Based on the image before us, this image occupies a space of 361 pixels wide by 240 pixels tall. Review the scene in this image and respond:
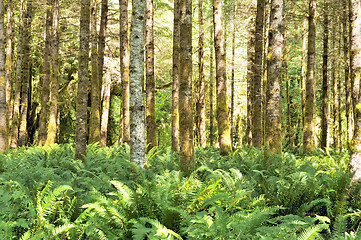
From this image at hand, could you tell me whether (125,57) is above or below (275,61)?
above

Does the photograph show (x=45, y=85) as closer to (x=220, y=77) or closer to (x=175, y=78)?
(x=175, y=78)

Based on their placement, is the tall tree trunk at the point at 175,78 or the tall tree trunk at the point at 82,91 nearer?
the tall tree trunk at the point at 82,91

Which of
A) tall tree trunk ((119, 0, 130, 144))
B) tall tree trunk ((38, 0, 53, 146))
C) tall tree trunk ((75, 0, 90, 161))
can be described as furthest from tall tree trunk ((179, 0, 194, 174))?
tall tree trunk ((38, 0, 53, 146))

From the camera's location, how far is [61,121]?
76.1 feet

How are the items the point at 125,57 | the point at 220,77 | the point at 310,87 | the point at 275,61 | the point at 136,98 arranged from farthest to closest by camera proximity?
the point at 310,87
the point at 125,57
the point at 220,77
the point at 275,61
the point at 136,98

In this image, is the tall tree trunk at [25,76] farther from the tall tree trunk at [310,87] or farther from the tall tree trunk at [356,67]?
the tall tree trunk at [356,67]

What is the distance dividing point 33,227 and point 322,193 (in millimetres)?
4517

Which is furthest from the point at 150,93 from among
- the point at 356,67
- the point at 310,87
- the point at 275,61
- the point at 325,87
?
the point at 325,87

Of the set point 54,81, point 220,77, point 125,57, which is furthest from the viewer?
point 54,81

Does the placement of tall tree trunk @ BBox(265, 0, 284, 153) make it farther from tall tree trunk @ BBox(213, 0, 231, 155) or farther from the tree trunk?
the tree trunk

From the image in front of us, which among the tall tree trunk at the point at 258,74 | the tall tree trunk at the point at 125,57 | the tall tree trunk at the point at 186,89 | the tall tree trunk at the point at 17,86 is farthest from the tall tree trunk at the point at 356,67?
the tall tree trunk at the point at 17,86

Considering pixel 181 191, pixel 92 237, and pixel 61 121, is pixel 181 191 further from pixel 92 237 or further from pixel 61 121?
pixel 61 121

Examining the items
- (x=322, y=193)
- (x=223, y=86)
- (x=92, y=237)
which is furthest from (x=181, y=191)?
(x=223, y=86)

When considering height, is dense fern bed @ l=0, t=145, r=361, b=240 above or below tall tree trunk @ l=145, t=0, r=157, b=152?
below
